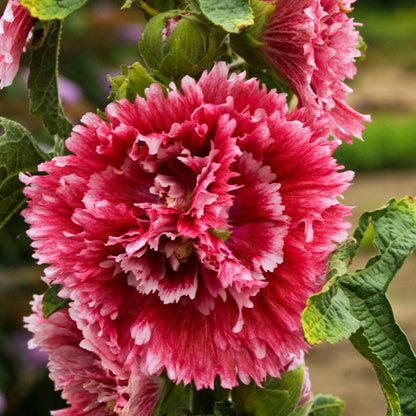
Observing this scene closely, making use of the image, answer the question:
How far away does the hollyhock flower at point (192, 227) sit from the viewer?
589mm

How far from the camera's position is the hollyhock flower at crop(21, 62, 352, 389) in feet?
1.93

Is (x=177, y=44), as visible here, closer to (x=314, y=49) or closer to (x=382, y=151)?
(x=314, y=49)

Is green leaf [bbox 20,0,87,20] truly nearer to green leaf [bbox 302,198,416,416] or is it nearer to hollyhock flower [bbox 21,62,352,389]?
hollyhock flower [bbox 21,62,352,389]

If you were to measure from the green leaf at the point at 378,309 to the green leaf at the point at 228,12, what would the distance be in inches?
7.4

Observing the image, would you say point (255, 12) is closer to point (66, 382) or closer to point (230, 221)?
point (230, 221)

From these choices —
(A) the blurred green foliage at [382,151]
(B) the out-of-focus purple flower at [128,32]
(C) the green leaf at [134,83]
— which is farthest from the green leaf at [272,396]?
(A) the blurred green foliage at [382,151]

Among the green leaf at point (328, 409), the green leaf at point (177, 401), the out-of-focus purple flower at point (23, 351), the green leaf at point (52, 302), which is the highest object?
the out-of-focus purple flower at point (23, 351)

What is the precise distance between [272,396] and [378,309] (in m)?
0.15

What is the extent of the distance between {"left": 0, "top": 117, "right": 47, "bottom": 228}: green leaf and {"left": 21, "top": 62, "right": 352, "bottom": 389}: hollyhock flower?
0.39ft

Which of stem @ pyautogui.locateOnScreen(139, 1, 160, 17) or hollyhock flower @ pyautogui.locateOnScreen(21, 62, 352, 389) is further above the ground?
stem @ pyautogui.locateOnScreen(139, 1, 160, 17)

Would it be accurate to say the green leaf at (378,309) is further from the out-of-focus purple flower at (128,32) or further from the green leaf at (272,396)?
the out-of-focus purple flower at (128,32)

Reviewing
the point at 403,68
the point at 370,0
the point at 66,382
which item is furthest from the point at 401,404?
the point at 370,0

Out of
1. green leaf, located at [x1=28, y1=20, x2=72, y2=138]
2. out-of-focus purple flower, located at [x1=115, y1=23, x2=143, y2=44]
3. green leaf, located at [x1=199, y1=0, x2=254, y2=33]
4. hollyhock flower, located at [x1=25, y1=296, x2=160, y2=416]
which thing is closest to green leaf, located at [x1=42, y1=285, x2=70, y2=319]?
hollyhock flower, located at [x1=25, y1=296, x2=160, y2=416]

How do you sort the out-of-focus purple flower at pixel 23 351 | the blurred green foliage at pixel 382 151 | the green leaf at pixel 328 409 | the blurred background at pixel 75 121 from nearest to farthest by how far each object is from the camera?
the green leaf at pixel 328 409, the out-of-focus purple flower at pixel 23 351, the blurred background at pixel 75 121, the blurred green foliage at pixel 382 151
